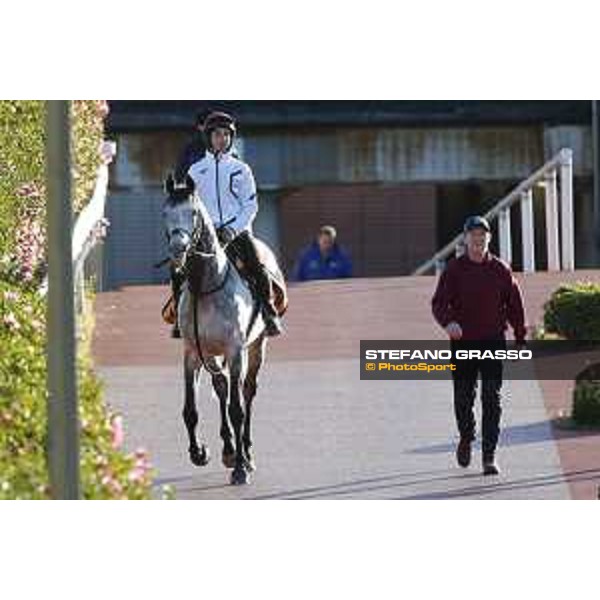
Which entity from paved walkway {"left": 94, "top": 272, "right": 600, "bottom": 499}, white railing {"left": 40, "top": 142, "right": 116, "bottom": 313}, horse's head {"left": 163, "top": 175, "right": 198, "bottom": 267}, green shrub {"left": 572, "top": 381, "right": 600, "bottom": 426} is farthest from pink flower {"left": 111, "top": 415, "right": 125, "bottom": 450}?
green shrub {"left": 572, "top": 381, "right": 600, "bottom": 426}

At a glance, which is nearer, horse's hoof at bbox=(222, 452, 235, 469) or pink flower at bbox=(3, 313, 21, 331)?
pink flower at bbox=(3, 313, 21, 331)

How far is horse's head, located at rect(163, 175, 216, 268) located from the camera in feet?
39.6

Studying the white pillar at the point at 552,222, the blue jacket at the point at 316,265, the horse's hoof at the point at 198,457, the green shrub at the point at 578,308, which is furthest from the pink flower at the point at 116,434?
the green shrub at the point at 578,308

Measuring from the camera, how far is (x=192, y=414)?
13.0m

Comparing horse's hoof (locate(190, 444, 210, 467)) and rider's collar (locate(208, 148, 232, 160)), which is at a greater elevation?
rider's collar (locate(208, 148, 232, 160))

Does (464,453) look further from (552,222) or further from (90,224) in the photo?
(90,224)

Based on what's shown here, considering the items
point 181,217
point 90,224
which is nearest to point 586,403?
point 181,217

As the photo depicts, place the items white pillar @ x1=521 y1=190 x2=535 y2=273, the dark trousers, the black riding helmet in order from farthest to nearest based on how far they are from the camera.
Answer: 1. white pillar @ x1=521 y1=190 x2=535 y2=273
2. the dark trousers
3. the black riding helmet

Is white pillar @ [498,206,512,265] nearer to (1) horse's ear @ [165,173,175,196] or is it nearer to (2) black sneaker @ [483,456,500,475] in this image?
(2) black sneaker @ [483,456,500,475]

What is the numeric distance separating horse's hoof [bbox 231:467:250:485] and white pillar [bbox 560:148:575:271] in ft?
7.54

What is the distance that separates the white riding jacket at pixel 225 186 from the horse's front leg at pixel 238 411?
720mm

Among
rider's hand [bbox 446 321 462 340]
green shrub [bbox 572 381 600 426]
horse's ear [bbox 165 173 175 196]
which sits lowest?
green shrub [bbox 572 381 600 426]
